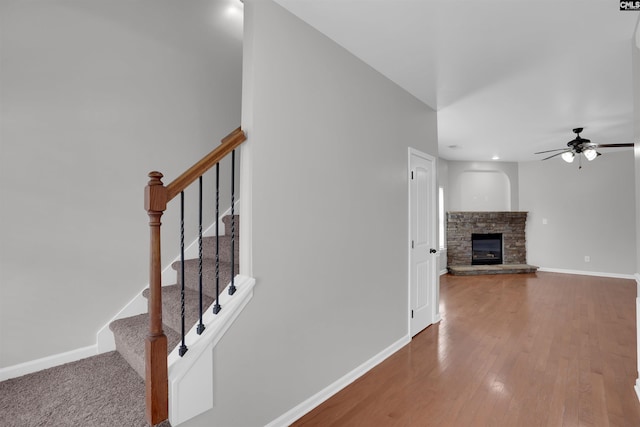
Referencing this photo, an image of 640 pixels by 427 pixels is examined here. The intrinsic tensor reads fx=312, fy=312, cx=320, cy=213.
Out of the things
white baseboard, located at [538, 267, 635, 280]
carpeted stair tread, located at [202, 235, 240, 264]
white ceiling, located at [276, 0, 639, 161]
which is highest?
white ceiling, located at [276, 0, 639, 161]

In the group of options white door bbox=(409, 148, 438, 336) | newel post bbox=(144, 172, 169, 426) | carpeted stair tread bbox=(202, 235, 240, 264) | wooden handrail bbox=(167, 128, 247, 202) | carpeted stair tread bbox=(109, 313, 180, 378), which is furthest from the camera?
white door bbox=(409, 148, 438, 336)

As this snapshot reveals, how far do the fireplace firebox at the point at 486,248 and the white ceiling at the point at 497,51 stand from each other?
3.85m

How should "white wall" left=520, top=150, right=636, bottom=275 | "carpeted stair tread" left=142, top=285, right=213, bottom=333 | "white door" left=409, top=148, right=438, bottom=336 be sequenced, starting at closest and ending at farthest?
"carpeted stair tread" left=142, top=285, right=213, bottom=333 → "white door" left=409, top=148, right=438, bottom=336 → "white wall" left=520, top=150, right=636, bottom=275

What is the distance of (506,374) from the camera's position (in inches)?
106

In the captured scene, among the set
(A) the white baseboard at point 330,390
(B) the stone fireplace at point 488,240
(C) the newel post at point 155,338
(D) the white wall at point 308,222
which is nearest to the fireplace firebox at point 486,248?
(B) the stone fireplace at point 488,240

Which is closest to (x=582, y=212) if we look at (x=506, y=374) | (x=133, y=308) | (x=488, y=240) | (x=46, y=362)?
(x=488, y=240)

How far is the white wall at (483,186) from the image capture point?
7691 millimetres

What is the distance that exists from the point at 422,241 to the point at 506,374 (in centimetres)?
151

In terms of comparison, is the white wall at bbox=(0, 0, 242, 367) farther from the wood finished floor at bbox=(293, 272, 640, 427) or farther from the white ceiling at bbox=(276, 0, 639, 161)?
the wood finished floor at bbox=(293, 272, 640, 427)

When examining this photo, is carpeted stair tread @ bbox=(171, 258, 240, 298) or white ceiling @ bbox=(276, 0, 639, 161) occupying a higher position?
white ceiling @ bbox=(276, 0, 639, 161)

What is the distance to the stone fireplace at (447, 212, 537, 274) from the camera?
7.41 m

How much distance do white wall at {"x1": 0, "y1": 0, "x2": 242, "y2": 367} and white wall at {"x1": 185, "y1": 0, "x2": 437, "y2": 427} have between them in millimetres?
1042

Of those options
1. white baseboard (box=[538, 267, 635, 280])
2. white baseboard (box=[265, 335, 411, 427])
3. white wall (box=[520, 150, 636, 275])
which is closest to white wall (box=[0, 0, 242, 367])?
white baseboard (box=[265, 335, 411, 427])

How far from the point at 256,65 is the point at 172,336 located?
1.72 meters
